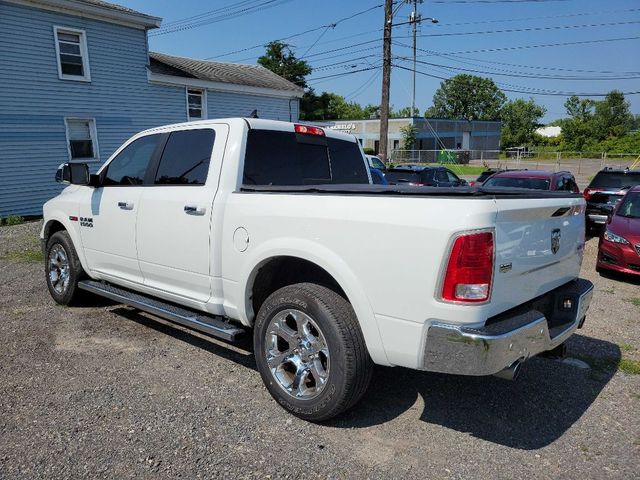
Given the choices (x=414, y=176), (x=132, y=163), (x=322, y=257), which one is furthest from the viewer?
(x=414, y=176)

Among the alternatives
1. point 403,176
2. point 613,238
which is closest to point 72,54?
point 403,176

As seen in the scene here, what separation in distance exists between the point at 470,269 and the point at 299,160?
6.98 ft

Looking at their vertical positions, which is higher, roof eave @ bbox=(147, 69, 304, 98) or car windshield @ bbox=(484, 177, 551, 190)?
roof eave @ bbox=(147, 69, 304, 98)

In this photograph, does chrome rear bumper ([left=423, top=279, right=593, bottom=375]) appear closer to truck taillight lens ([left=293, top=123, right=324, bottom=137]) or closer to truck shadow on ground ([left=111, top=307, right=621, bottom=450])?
truck shadow on ground ([left=111, top=307, right=621, bottom=450])

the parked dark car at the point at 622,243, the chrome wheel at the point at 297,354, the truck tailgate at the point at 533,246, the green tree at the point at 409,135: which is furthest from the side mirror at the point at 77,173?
the green tree at the point at 409,135

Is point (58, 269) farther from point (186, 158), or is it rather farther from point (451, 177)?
point (451, 177)

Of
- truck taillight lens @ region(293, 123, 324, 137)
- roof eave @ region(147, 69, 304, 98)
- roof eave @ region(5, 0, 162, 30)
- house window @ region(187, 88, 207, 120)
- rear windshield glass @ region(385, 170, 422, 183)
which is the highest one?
roof eave @ region(5, 0, 162, 30)

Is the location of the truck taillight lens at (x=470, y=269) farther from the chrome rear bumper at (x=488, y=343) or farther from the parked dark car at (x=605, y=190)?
the parked dark car at (x=605, y=190)

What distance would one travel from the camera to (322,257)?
2.99 meters

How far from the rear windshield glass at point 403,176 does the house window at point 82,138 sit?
10087 millimetres

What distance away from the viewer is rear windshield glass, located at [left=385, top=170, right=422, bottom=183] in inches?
550

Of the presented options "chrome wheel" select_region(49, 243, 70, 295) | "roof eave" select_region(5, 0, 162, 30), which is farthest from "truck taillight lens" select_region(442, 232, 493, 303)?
"roof eave" select_region(5, 0, 162, 30)

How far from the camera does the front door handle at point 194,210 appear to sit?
3.66 metres

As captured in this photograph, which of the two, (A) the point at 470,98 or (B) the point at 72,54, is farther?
(A) the point at 470,98
